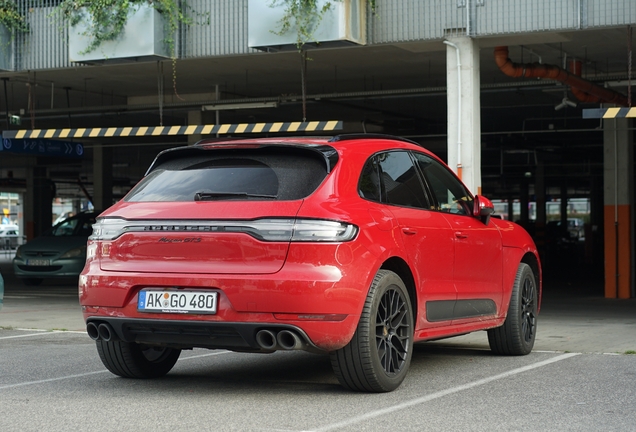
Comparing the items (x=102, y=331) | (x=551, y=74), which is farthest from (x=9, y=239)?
(x=102, y=331)

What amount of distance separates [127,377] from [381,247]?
2173 mm

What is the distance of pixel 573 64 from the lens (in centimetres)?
1700

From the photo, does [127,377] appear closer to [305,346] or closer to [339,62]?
[305,346]

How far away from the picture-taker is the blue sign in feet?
64.4

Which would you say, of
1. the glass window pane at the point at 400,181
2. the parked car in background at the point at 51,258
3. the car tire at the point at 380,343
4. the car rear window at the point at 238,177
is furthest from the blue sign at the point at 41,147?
the car tire at the point at 380,343

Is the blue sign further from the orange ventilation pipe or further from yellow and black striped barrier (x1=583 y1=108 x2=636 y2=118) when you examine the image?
yellow and black striped barrier (x1=583 y1=108 x2=636 y2=118)

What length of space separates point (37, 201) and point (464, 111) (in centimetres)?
3558

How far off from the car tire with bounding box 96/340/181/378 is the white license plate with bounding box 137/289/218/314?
0.89 m

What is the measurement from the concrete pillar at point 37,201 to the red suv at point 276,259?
1555 inches

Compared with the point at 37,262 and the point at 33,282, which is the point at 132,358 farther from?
the point at 33,282

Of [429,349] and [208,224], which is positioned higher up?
[208,224]

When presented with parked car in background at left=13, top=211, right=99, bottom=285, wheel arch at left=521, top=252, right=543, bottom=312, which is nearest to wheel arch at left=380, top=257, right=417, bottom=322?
wheel arch at left=521, top=252, right=543, bottom=312

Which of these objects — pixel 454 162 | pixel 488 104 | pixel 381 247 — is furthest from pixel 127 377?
pixel 488 104

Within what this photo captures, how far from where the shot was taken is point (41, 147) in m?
21.5
